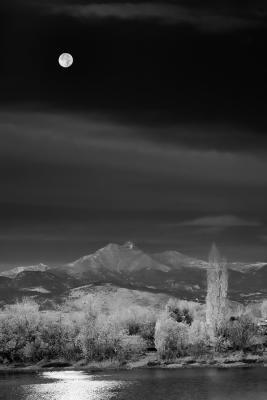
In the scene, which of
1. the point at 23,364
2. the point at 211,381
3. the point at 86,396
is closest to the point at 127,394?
the point at 86,396

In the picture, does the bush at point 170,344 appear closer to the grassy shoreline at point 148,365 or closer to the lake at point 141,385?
the grassy shoreline at point 148,365

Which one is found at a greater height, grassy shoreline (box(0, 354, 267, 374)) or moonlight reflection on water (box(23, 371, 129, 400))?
grassy shoreline (box(0, 354, 267, 374))

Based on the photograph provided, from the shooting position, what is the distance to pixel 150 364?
193000 millimetres

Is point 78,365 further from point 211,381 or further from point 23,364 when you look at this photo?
point 211,381

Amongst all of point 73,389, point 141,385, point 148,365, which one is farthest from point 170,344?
point 73,389

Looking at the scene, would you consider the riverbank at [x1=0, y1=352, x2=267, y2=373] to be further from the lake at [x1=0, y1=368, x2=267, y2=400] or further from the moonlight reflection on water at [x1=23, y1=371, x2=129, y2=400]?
the moonlight reflection on water at [x1=23, y1=371, x2=129, y2=400]

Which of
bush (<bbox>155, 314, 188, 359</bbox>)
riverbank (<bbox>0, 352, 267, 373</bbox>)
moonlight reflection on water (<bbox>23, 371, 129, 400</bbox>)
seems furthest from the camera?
bush (<bbox>155, 314, 188, 359</bbox>)

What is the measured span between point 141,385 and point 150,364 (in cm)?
4513

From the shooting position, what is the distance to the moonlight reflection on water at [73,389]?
135m

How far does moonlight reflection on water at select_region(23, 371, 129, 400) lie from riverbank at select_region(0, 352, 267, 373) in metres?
21.4

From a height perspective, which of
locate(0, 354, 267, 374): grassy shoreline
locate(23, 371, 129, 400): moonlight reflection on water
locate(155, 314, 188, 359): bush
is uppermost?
locate(155, 314, 188, 359): bush

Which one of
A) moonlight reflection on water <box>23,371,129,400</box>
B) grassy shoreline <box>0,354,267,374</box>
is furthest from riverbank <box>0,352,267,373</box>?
moonlight reflection on water <box>23,371,129,400</box>

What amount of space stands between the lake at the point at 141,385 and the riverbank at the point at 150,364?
29.6 ft

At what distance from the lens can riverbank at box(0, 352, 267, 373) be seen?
18762cm
